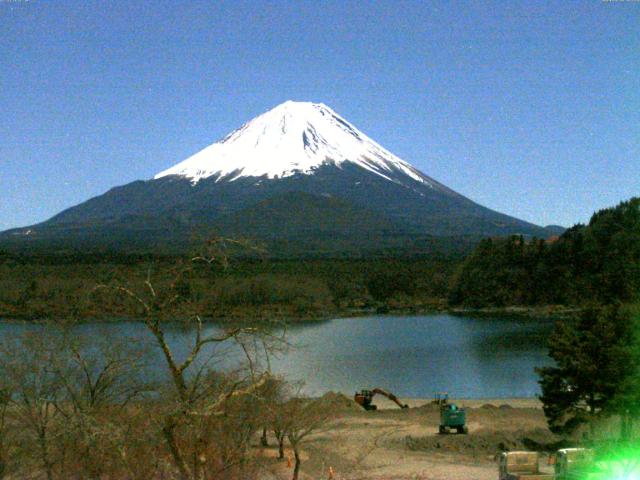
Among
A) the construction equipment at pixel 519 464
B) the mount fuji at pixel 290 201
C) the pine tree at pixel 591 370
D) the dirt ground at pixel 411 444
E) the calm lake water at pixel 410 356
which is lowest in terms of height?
the calm lake water at pixel 410 356

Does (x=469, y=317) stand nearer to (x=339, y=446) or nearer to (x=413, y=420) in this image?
(x=413, y=420)

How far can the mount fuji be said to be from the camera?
11238 cm

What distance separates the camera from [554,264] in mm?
68062

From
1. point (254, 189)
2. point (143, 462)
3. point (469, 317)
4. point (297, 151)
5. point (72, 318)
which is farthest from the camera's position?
point (297, 151)

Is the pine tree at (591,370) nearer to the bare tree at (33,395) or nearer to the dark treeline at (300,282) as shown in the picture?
the bare tree at (33,395)

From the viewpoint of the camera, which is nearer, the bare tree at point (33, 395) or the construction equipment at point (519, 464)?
the bare tree at point (33, 395)

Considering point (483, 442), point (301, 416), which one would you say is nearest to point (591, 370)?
point (483, 442)

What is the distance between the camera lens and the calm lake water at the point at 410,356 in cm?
2770

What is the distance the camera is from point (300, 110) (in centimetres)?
16312

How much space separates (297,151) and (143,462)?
151615 millimetres

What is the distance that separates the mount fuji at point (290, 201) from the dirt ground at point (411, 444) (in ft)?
240

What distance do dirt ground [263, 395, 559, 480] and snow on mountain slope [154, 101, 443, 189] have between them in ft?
428

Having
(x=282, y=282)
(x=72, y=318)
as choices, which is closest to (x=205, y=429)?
(x=72, y=318)

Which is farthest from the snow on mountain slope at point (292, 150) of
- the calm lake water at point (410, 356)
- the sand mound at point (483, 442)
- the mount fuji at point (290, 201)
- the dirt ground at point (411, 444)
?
the sand mound at point (483, 442)
